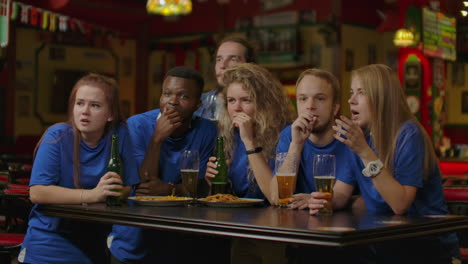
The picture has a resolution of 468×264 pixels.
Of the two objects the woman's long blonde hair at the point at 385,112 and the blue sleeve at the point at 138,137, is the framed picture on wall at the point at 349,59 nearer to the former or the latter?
the blue sleeve at the point at 138,137

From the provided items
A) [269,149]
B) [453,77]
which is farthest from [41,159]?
[453,77]

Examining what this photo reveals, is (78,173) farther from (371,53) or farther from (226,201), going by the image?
(371,53)

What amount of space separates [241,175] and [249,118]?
27 centimetres

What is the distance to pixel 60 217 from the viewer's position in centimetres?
262

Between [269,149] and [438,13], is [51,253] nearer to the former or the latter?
[269,149]

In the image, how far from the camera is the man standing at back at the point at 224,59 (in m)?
3.63

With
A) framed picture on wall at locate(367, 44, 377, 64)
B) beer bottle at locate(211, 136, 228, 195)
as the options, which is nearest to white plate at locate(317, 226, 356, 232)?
beer bottle at locate(211, 136, 228, 195)

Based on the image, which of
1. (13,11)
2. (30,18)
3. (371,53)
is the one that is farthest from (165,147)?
(371,53)

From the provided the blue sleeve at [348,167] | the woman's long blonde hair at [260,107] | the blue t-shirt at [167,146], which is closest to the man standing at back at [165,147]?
the blue t-shirt at [167,146]

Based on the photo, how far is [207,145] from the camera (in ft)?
10.2

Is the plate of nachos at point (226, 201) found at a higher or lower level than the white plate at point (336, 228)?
higher

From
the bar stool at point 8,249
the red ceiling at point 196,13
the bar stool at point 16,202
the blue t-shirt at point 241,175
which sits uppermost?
the red ceiling at point 196,13

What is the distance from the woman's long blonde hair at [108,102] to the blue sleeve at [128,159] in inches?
2.2

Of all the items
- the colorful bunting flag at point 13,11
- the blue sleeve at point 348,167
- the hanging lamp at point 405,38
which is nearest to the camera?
the blue sleeve at point 348,167
